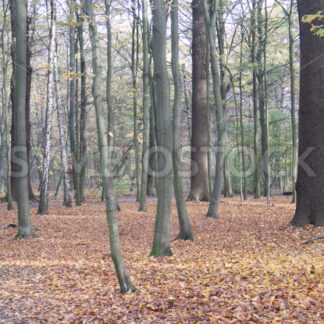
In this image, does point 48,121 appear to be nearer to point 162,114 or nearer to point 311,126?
point 162,114

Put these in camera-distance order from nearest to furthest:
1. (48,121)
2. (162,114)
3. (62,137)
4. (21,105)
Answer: (162,114)
(21,105)
(48,121)
(62,137)

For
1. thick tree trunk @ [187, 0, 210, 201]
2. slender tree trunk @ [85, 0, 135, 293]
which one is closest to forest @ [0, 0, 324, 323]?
slender tree trunk @ [85, 0, 135, 293]

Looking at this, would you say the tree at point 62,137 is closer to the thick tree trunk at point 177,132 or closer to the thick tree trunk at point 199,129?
the thick tree trunk at point 199,129

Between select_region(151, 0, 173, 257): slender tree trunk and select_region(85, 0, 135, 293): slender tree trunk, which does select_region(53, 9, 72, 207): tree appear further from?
select_region(85, 0, 135, 293): slender tree trunk

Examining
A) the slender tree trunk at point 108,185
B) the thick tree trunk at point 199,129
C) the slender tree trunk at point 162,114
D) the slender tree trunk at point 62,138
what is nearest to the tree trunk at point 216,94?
the slender tree trunk at point 162,114

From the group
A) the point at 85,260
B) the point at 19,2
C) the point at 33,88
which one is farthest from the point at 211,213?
the point at 33,88

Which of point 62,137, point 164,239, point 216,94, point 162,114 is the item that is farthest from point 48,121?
point 164,239

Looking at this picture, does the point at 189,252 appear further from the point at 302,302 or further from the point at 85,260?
the point at 302,302

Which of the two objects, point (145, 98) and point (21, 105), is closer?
point (21, 105)

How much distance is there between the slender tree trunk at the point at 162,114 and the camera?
23.1ft

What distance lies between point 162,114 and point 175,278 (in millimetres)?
3035

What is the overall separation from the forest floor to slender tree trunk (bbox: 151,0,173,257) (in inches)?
32.8

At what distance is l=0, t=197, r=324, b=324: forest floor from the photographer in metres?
4.55

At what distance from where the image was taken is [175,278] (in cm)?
591
